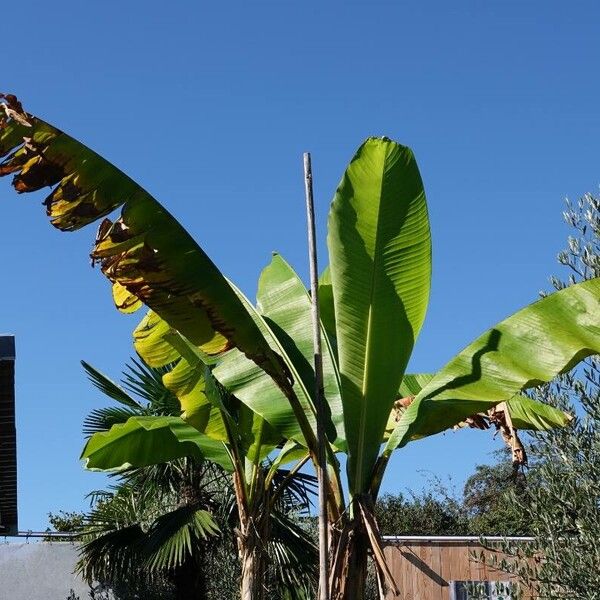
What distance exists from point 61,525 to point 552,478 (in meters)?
19.9

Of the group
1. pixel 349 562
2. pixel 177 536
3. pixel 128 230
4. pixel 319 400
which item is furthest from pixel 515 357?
pixel 177 536

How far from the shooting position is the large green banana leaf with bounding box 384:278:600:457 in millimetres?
6398

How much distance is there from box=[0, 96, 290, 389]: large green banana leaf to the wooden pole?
467 mm

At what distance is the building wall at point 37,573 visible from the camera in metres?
15.6

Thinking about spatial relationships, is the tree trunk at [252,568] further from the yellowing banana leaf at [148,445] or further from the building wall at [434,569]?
the building wall at [434,569]

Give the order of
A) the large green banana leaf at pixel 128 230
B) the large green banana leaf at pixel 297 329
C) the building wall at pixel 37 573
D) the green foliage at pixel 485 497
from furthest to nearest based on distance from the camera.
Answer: the green foliage at pixel 485 497 → the building wall at pixel 37 573 → the large green banana leaf at pixel 297 329 → the large green banana leaf at pixel 128 230

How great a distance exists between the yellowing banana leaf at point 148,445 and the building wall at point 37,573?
717cm

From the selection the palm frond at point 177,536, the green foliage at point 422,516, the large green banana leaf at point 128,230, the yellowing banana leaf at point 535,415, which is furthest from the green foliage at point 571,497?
the green foliage at point 422,516

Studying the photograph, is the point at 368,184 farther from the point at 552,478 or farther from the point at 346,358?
the point at 552,478

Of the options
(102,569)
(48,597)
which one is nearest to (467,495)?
(48,597)

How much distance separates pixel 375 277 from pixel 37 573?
11.1 meters

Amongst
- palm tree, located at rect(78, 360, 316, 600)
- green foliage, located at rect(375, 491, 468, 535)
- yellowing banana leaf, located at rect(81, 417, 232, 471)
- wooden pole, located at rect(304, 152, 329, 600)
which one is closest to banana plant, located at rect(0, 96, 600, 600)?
wooden pole, located at rect(304, 152, 329, 600)

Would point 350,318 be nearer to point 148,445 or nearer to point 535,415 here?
point 535,415

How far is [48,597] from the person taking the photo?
617 inches
